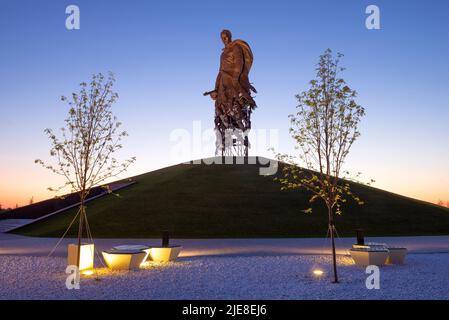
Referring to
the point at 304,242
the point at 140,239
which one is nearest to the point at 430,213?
the point at 304,242

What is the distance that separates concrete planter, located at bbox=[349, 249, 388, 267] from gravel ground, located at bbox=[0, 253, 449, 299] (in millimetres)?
381

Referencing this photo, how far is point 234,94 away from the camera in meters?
53.4

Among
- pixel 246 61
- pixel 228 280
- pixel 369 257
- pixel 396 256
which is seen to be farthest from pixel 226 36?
pixel 228 280

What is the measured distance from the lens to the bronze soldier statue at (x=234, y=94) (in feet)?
175

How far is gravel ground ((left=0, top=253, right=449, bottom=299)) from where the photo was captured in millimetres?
12258

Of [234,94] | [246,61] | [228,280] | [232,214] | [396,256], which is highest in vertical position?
[246,61]

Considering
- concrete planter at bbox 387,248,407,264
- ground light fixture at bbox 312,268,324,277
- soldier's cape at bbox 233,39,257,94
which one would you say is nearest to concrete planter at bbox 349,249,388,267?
concrete planter at bbox 387,248,407,264

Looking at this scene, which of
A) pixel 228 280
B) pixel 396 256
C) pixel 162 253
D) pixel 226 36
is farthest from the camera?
pixel 226 36

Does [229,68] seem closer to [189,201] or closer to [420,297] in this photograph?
[189,201]

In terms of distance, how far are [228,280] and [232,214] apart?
1949 centimetres

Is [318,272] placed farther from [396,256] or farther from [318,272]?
[396,256]

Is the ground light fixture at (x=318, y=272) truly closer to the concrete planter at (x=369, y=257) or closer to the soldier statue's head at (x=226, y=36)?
the concrete planter at (x=369, y=257)

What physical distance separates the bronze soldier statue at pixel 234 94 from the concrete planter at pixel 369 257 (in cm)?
3650

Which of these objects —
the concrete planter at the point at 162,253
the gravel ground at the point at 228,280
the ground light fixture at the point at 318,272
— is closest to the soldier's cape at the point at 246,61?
the gravel ground at the point at 228,280
